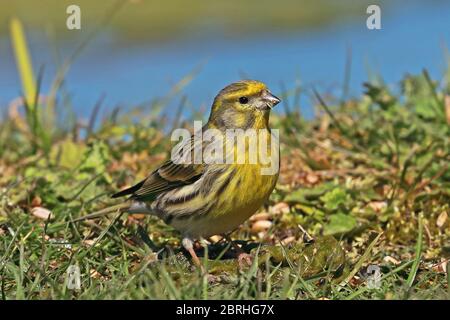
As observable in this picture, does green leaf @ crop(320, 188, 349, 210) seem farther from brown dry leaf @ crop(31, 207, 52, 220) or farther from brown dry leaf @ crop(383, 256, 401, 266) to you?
brown dry leaf @ crop(31, 207, 52, 220)

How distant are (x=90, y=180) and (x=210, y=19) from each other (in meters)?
11.3

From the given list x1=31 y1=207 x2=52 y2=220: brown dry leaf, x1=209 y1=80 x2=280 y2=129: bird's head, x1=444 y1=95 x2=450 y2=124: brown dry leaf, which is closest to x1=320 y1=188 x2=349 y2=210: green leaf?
x1=209 y1=80 x2=280 y2=129: bird's head

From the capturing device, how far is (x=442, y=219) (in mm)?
5812

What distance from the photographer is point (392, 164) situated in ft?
21.1

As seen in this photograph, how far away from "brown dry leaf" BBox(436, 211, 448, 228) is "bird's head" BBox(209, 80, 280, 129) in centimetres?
126

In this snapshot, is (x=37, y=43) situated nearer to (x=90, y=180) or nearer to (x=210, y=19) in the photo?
(x=210, y=19)

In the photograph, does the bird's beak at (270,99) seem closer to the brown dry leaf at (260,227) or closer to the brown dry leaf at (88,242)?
the brown dry leaf at (260,227)

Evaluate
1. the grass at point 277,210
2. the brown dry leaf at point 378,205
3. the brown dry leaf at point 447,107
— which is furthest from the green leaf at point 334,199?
the brown dry leaf at point 447,107

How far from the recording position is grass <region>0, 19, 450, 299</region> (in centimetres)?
448

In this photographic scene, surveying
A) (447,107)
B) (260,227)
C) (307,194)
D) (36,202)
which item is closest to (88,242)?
(36,202)

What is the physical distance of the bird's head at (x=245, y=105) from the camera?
527cm

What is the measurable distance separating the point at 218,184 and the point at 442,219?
4.95 ft

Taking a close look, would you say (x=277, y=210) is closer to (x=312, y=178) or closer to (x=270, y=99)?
(x=312, y=178)
